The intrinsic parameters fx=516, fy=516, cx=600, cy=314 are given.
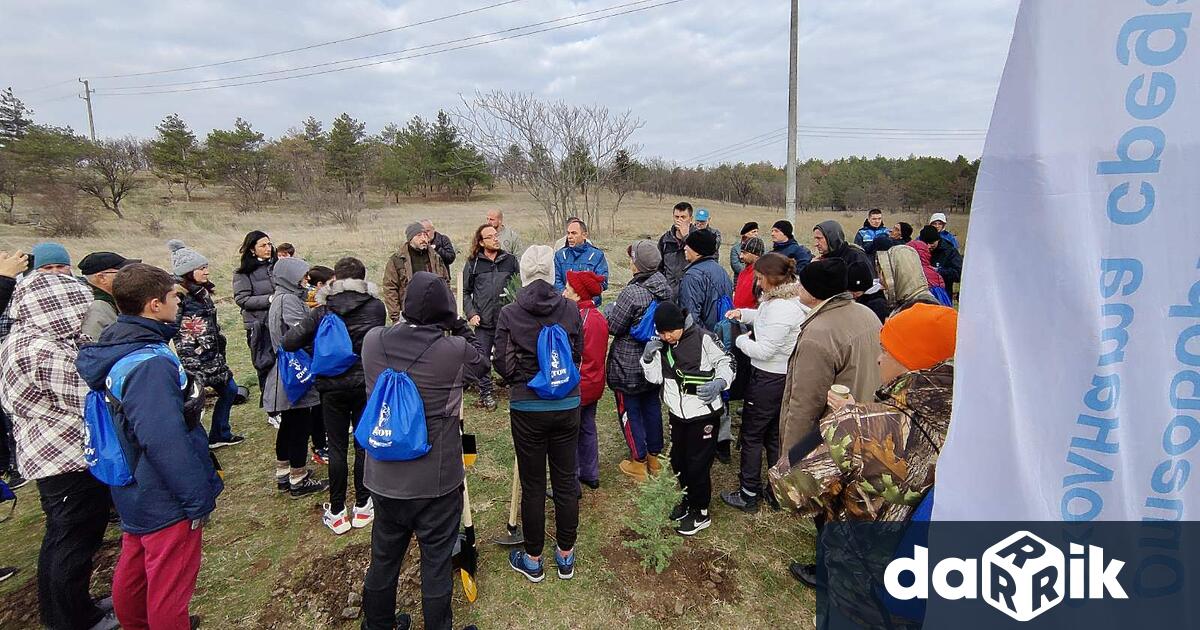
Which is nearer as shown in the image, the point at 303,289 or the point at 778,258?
the point at 778,258

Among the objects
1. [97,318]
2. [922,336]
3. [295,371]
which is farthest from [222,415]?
[922,336]

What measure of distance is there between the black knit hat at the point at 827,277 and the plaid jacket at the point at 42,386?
3.96 meters

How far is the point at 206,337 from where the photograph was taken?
4547mm

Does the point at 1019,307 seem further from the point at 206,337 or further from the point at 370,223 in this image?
the point at 370,223

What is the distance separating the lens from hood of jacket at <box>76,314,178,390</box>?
7.35 ft

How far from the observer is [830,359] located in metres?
2.84

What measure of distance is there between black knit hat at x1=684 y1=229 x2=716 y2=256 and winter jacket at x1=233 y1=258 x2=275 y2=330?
386cm

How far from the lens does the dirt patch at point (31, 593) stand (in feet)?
9.98

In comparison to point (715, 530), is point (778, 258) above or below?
above

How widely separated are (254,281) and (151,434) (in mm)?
3068

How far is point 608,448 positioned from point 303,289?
10.2ft

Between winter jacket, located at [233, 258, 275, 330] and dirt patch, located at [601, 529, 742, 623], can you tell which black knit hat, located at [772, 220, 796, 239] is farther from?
winter jacket, located at [233, 258, 275, 330]

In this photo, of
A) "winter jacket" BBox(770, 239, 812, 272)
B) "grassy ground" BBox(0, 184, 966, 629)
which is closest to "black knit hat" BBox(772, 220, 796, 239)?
"winter jacket" BBox(770, 239, 812, 272)

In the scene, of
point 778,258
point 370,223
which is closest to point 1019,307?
point 778,258
